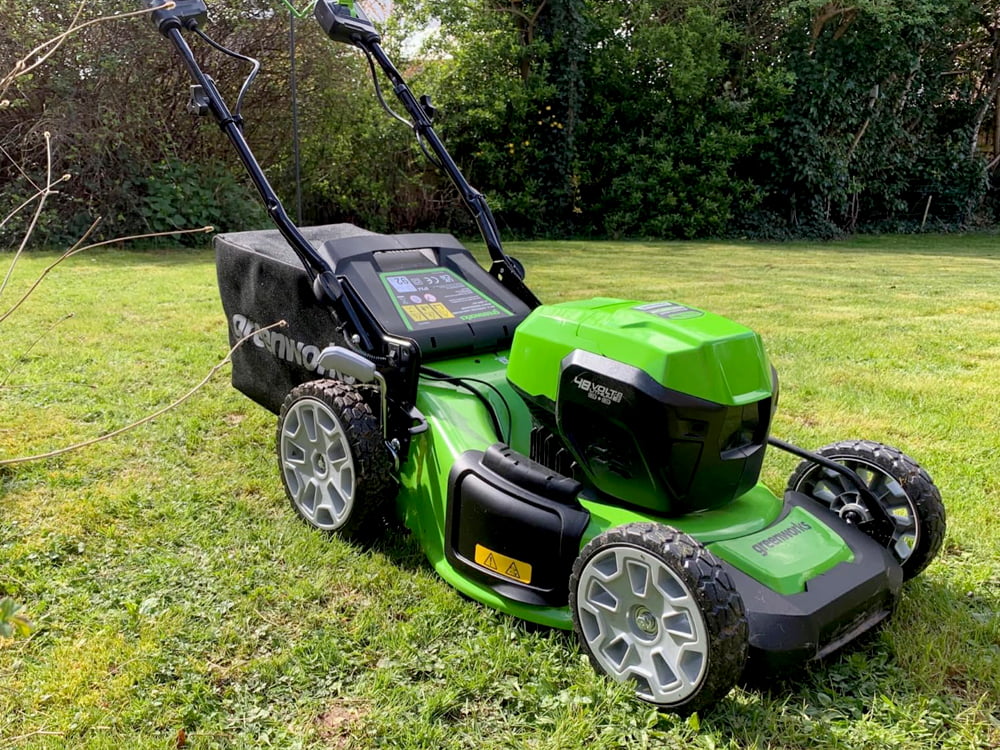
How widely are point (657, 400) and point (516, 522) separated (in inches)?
20.7

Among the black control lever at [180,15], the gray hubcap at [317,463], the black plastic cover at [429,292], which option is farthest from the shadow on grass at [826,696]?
the black control lever at [180,15]

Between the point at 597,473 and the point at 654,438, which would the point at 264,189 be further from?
the point at 654,438

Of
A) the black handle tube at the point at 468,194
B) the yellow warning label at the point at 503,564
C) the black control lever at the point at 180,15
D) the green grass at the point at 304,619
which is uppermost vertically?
the black control lever at the point at 180,15

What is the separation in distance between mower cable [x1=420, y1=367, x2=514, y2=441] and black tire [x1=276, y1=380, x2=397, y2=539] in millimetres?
260

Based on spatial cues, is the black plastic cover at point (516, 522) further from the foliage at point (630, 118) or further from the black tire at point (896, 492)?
the foliage at point (630, 118)

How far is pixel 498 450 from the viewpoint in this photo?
2436mm

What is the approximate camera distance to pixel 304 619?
2482mm

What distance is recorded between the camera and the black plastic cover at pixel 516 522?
2.28m

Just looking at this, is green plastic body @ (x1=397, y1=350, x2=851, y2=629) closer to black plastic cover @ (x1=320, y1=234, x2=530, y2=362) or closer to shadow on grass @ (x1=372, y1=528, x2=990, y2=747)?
black plastic cover @ (x1=320, y1=234, x2=530, y2=362)

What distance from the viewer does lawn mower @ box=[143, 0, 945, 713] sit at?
6.75ft

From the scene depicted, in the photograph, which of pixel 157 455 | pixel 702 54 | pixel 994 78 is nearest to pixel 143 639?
pixel 157 455

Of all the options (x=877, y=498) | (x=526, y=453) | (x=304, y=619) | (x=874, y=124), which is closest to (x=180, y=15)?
(x=526, y=453)

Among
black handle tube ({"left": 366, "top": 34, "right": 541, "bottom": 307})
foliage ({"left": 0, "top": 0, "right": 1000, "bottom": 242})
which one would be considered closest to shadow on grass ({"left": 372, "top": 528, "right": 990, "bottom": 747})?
black handle tube ({"left": 366, "top": 34, "right": 541, "bottom": 307})

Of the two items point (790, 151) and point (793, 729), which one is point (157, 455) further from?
point (790, 151)
